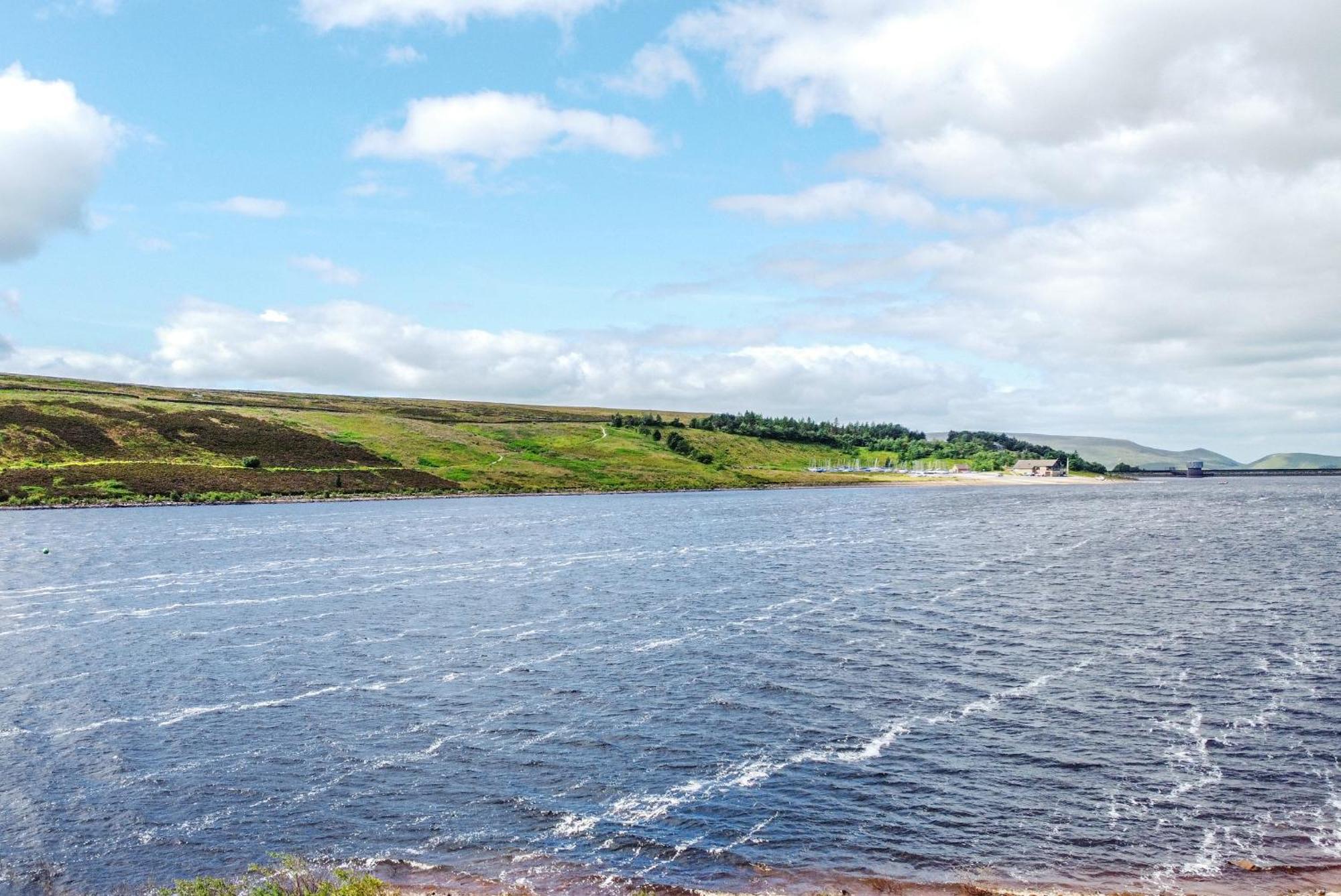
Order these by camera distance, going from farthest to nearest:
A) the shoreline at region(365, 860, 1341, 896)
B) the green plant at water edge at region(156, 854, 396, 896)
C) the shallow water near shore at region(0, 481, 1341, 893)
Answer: the shallow water near shore at region(0, 481, 1341, 893) → the shoreline at region(365, 860, 1341, 896) → the green plant at water edge at region(156, 854, 396, 896)

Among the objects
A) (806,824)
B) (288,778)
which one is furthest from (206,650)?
(806,824)

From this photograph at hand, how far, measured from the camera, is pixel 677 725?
137 ft

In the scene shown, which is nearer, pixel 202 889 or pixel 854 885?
pixel 202 889

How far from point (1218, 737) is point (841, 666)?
19.0m

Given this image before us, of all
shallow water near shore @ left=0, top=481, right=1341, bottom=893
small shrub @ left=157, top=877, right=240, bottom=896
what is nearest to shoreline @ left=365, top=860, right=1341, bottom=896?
shallow water near shore @ left=0, top=481, right=1341, bottom=893

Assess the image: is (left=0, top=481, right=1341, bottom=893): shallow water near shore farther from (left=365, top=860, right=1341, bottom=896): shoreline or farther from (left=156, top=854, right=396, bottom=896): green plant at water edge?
(left=156, top=854, right=396, bottom=896): green plant at water edge

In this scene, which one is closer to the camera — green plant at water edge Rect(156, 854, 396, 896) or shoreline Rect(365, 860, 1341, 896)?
green plant at water edge Rect(156, 854, 396, 896)

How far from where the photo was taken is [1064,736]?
39750 mm

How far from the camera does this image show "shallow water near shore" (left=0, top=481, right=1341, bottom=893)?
29.3 metres

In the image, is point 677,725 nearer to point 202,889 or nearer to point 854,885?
point 854,885

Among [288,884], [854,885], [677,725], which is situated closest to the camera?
[854,885]

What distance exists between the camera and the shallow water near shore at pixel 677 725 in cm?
2933

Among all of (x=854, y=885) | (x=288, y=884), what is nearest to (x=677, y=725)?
(x=854, y=885)

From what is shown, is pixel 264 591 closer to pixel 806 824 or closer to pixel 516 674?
pixel 516 674
